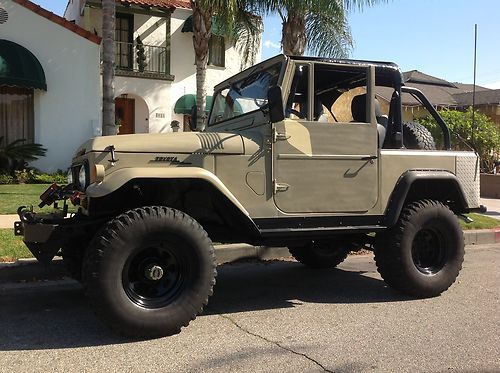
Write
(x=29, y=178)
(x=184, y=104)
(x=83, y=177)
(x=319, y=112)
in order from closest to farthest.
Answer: (x=83, y=177) → (x=319, y=112) → (x=29, y=178) → (x=184, y=104)

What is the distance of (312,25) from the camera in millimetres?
14602

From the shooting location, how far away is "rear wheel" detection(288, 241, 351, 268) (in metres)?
6.73

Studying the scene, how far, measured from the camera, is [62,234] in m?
4.31

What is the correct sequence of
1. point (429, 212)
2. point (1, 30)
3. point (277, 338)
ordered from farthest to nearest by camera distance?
point (1, 30), point (429, 212), point (277, 338)

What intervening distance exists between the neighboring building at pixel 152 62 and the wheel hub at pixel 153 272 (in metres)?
15.6

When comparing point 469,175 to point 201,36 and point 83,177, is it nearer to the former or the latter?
point 83,177

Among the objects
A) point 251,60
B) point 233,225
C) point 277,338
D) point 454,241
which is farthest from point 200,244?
point 251,60

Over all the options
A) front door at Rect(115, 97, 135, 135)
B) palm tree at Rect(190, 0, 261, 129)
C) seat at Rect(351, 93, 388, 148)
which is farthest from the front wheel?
front door at Rect(115, 97, 135, 135)

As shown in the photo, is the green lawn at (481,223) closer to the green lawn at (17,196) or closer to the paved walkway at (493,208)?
the paved walkway at (493,208)

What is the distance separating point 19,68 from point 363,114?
1110 centimetres

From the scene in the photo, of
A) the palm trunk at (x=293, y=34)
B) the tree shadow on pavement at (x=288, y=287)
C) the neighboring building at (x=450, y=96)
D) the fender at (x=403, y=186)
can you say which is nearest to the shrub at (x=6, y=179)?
the palm trunk at (x=293, y=34)

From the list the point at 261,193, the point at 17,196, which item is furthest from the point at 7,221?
the point at 261,193

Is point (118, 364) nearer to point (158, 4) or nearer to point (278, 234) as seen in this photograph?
point (278, 234)

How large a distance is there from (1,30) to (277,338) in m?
13.2
